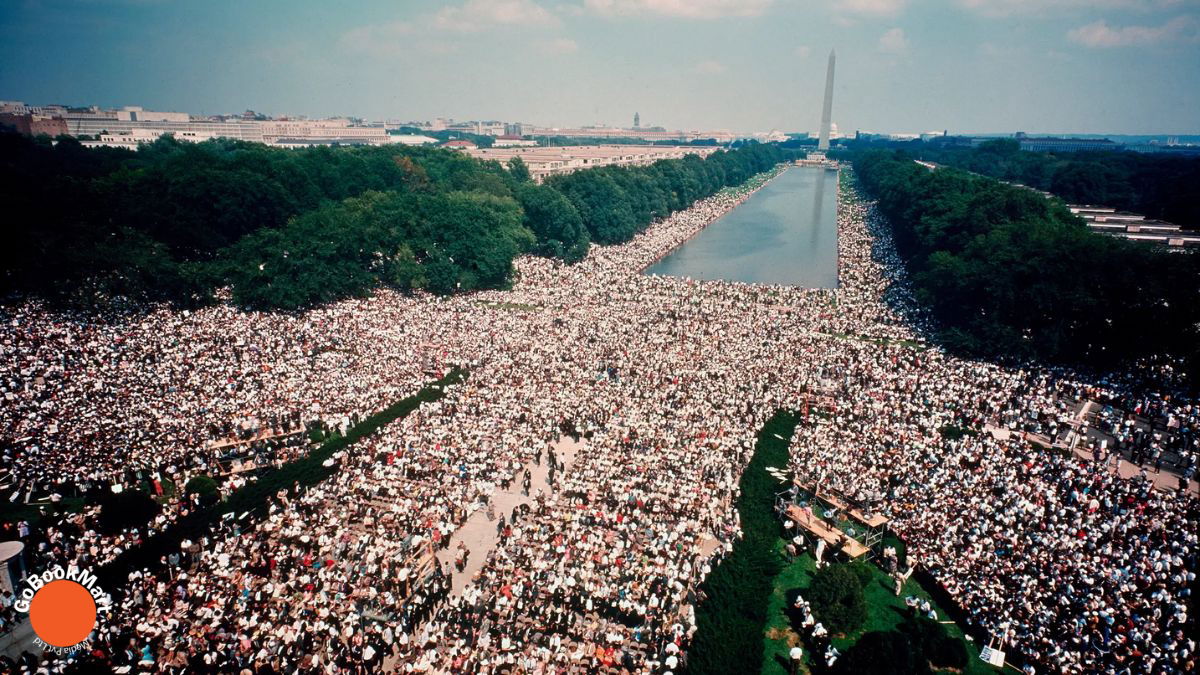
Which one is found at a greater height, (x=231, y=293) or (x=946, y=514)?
(x=231, y=293)

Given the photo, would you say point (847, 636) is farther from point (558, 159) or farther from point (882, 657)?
point (558, 159)

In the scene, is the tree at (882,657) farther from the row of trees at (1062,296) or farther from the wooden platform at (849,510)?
the row of trees at (1062,296)

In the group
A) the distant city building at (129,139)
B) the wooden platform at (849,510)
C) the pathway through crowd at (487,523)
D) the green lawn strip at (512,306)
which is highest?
the distant city building at (129,139)

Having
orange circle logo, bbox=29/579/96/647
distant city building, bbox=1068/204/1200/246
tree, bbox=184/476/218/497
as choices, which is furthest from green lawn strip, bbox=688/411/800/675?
distant city building, bbox=1068/204/1200/246

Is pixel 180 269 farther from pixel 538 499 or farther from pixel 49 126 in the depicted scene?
pixel 49 126

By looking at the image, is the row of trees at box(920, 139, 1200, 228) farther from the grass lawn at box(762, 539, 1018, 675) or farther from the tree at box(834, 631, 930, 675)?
the tree at box(834, 631, 930, 675)

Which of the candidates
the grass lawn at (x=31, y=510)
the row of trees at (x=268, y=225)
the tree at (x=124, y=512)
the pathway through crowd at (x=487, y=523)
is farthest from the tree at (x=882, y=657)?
the row of trees at (x=268, y=225)

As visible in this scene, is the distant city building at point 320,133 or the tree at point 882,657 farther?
the distant city building at point 320,133

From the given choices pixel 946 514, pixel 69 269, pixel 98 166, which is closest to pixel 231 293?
pixel 69 269
